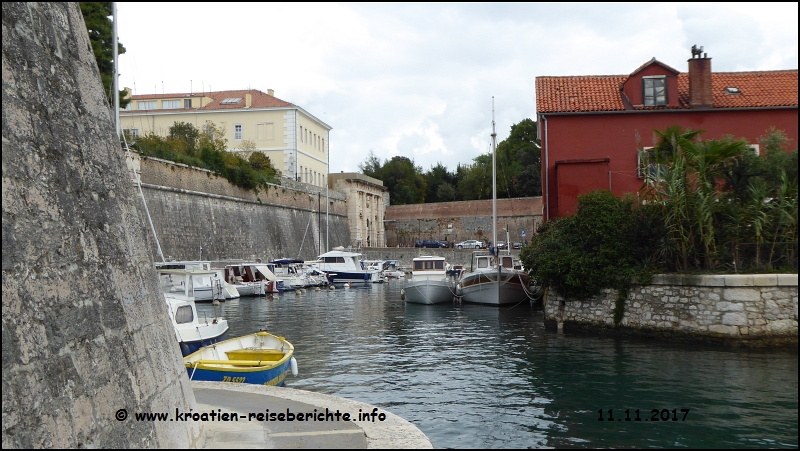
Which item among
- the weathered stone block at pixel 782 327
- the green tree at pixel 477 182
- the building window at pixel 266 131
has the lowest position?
the weathered stone block at pixel 782 327

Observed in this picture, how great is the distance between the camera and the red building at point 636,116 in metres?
20.9

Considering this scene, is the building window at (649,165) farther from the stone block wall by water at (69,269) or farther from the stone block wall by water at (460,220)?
the stone block wall by water at (460,220)

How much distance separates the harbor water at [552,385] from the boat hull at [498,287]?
18.4 ft

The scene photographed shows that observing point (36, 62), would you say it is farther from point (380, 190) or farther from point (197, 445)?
point (380, 190)

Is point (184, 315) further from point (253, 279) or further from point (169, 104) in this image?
point (169, 104)

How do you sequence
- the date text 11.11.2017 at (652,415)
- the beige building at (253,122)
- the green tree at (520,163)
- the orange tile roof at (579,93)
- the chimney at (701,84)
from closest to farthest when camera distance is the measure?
the date text 11.11.2017 at (652,415) → the chimney at (701,84) → the orange tile roof at (579,93) → the beige building at (253,122) → the green tree at (520,163)

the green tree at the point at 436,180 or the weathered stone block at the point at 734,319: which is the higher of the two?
the green tree at the point at 436,180

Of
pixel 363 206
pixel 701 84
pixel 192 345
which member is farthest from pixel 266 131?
pixel 192 345

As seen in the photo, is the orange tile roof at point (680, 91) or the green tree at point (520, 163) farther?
the green tree at point (520, 163)

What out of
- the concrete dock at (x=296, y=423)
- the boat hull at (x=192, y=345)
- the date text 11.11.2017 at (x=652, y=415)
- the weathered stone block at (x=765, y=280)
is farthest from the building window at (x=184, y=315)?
the weathered stone block at (x=765, y=280)

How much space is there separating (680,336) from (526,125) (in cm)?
5452

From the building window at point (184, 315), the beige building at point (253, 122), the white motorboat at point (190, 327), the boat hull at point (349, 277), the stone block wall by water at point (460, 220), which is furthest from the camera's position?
the stone block wall by water at point (460, 220)

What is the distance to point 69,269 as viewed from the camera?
4.41 m

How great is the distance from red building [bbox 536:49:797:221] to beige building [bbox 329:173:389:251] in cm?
4018
